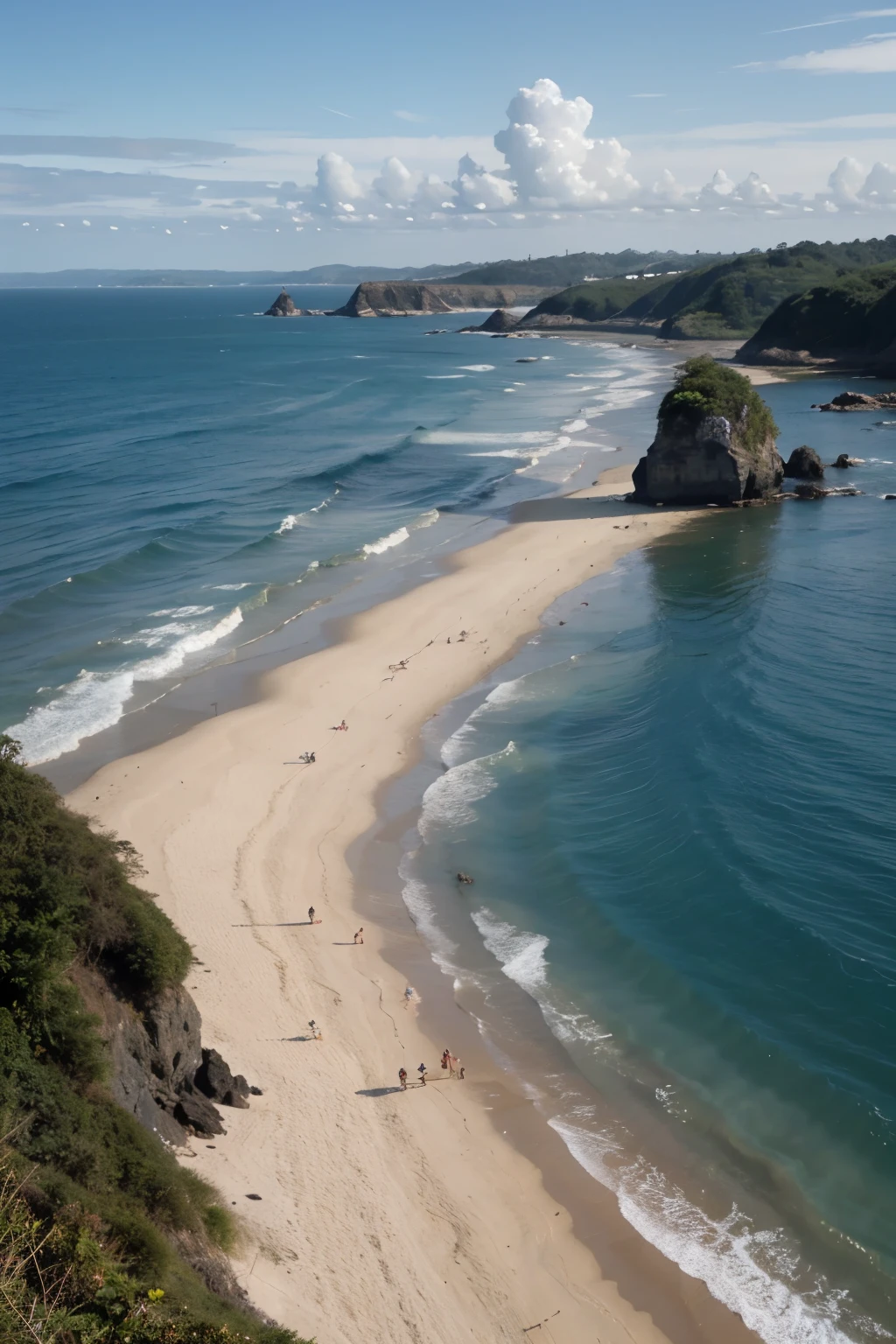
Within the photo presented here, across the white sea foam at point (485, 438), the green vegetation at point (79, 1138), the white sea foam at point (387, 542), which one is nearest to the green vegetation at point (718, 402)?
the white sea foam at point (387, 542)

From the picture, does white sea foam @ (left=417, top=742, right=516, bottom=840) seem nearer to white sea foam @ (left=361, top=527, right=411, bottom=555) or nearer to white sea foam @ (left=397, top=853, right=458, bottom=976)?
white sea foam @ (left=397, top=853, right=458, bottom=976)

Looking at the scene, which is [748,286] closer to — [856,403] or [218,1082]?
[856,403]

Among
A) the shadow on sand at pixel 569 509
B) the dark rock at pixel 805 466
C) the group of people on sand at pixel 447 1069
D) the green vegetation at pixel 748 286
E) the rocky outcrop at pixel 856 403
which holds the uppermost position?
the green vegetation at pixel 748 286

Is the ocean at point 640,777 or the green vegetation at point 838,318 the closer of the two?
the ocean at point 640,777

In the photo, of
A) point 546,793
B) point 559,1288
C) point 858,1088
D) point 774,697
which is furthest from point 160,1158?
point 774,697

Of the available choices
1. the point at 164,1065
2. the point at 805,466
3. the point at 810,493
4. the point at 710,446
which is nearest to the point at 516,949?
the point at 164,1065

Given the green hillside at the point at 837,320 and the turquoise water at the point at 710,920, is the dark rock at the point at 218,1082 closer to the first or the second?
the turquoise water at the point at 710,920
